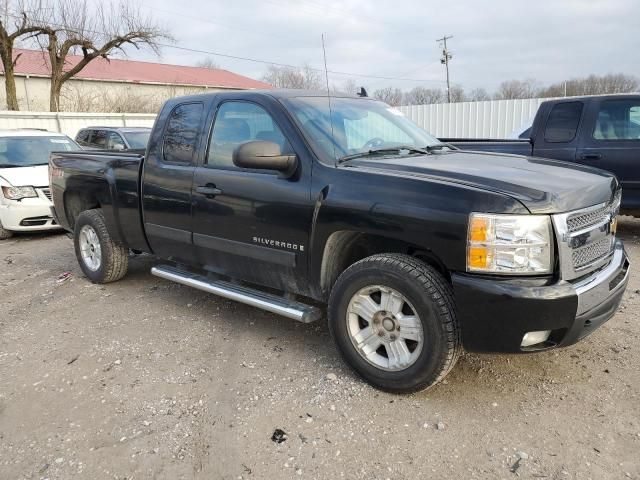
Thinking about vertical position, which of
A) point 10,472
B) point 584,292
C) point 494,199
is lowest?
point 10,472

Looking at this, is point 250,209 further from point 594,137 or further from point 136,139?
point 136,139

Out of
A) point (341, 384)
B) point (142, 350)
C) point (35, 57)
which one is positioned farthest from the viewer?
point (35, 57)

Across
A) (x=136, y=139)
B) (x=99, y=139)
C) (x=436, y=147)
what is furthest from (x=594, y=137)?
(x=99, y=139)

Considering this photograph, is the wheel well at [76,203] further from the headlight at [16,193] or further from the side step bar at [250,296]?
the headlight at [16,193]

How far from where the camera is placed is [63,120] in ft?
66.4

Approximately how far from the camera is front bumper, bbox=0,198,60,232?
8.07 m

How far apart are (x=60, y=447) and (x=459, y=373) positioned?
7.85 ft

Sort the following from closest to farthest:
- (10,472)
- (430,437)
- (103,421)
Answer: (10,472) < (430,437) < (103,421)

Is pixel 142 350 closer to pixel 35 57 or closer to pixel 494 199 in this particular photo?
pixel 494 199

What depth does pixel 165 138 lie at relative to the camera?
4.52 meters

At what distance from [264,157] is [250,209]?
20.0 inches

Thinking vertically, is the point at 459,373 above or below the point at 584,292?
below

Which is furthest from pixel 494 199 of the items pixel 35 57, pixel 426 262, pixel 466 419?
pixel 35 57

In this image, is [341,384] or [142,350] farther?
[142,350]
